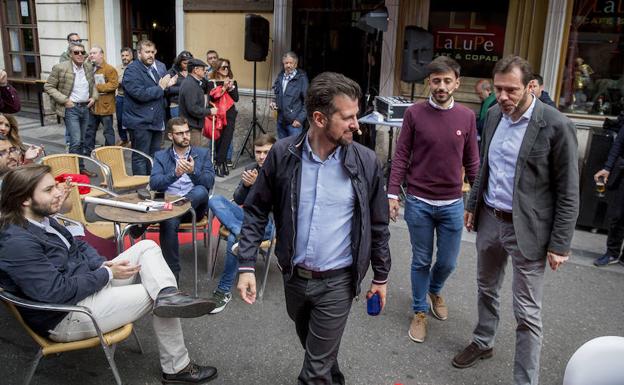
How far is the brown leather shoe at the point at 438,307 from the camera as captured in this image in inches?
154

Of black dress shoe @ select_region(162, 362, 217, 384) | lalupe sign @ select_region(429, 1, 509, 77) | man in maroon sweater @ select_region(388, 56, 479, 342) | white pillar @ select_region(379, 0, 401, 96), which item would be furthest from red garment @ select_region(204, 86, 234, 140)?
black dress shoe @ select_region(162, 362, 217, 384)

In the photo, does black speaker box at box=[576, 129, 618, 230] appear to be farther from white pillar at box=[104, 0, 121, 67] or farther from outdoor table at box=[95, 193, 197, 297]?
white pillar at box=[104, 0, 121, 67]

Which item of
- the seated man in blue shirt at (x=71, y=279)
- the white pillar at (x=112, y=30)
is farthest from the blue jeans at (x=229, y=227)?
the white pillar at (x=112, y=30)

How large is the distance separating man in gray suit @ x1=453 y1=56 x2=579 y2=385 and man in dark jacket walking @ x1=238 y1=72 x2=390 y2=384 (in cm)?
85

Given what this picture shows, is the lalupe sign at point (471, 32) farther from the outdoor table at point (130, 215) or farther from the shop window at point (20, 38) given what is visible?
the shop window at point (20, 38)

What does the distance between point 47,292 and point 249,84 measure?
23.8ft

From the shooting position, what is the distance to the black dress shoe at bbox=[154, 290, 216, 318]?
112 inches

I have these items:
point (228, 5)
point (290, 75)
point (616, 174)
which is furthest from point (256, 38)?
point (616, 174)

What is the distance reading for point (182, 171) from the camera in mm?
4285

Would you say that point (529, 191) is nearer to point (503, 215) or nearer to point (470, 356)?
point (503, 215)

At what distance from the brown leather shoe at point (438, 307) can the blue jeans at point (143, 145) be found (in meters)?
4.01

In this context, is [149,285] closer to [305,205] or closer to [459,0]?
[305,205]

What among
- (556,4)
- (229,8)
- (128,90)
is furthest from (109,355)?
(229,8)

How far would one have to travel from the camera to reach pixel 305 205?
242 cm
